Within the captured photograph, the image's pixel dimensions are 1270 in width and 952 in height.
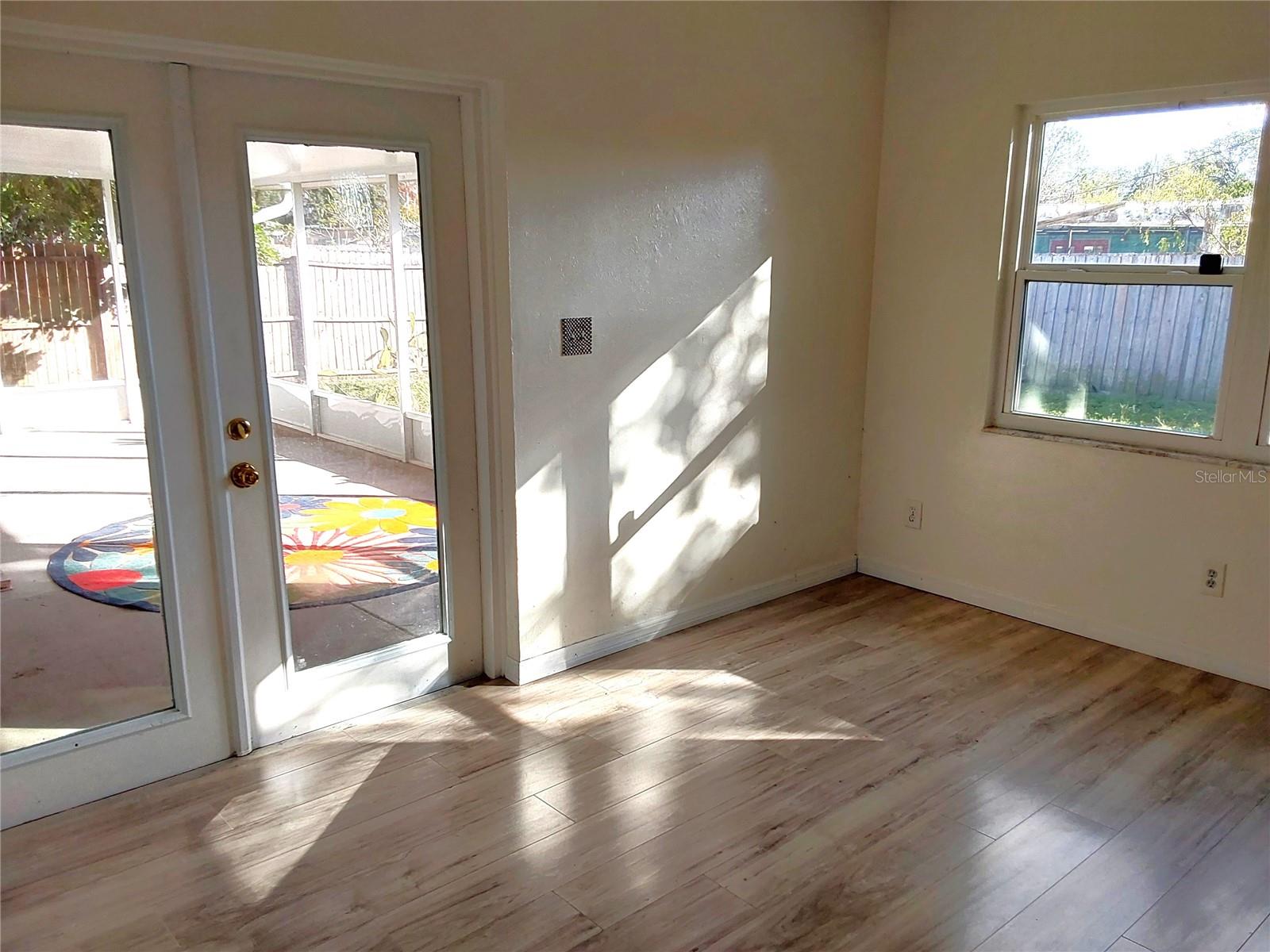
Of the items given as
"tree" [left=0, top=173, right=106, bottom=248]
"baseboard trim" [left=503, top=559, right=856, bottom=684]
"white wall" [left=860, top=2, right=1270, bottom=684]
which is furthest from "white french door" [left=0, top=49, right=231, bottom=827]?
"white wall" [left=860, top=2, right=1270, bottom=684]

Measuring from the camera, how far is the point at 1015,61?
12.0ft

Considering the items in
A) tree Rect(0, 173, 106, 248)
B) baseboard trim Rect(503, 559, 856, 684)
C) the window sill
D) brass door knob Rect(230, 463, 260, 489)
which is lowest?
baseboard trim Rect(503, 559, 856, 684)

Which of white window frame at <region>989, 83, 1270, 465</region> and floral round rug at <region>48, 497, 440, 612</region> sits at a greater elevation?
white window frame at <region>989, 83, 1270, 465</region>

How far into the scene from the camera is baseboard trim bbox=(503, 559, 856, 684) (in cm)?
343

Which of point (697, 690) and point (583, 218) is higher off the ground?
point (583, 218)

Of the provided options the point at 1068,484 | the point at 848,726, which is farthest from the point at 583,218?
the point at 1068,484

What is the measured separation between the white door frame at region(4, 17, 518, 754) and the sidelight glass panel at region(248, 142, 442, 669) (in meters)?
0.17

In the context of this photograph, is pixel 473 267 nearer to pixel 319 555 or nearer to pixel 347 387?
pixel 347 387

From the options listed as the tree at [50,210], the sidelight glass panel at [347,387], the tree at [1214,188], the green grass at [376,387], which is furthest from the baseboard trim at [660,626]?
the tree at [1214,188]

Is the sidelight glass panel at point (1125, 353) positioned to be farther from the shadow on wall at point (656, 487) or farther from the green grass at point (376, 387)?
the green grass at point (376, 387)

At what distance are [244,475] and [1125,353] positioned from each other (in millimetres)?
3101

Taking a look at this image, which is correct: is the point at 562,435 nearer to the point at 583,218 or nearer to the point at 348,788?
the point at 583,218

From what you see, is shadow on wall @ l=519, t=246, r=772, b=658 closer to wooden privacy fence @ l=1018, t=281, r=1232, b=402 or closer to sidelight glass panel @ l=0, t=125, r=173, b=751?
wooden privacy fence @ l=1018, t=281, r=1232, b=402

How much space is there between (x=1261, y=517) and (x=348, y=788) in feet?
10.1
